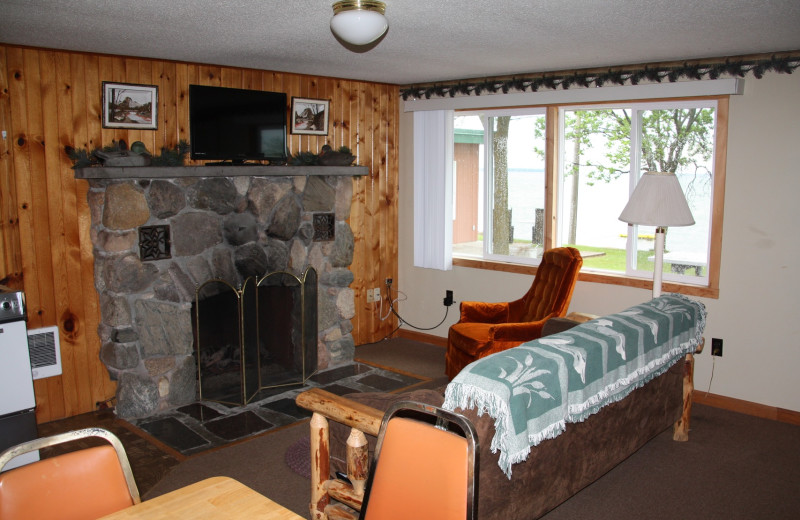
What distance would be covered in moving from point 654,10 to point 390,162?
331 cm

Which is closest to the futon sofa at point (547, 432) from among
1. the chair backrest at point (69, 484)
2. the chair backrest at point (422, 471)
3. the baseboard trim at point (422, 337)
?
the chair backrest at point (422, 471)

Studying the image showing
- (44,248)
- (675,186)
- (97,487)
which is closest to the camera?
(97,487)

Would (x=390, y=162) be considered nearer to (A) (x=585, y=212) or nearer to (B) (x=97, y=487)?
(A) (x=585, y=212)

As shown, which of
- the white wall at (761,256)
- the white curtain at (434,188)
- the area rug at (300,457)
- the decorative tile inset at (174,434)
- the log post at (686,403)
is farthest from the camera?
the white curtain at (434,188)

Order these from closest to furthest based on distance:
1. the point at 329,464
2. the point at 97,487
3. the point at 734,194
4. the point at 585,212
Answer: the point at 97,487 < the point at 329,464 < the point at 734,194 < the point at 585,212

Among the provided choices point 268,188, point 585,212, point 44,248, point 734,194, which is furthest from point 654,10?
point 44,248

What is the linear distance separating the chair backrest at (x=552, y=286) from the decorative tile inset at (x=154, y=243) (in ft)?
8.20

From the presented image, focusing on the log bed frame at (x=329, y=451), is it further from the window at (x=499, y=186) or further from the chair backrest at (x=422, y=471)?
the window at (x=499, y=186)

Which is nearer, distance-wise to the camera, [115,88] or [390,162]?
[115,88]

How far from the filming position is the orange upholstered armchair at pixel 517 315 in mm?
4270

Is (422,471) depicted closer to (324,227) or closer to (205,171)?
(205,171)

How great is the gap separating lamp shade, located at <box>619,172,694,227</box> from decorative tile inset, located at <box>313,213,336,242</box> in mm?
2281

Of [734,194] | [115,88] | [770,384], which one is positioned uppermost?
[115,88]

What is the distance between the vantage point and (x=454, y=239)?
5.88 meters
